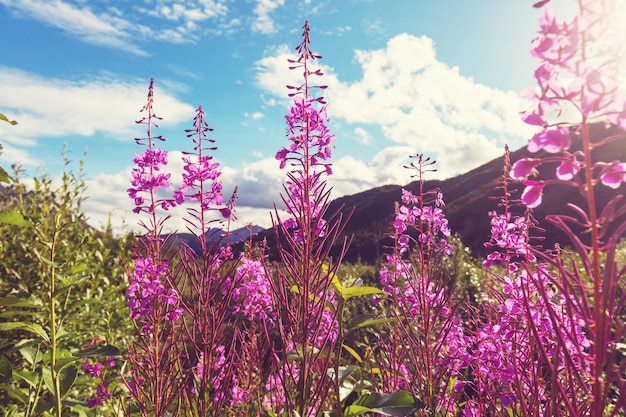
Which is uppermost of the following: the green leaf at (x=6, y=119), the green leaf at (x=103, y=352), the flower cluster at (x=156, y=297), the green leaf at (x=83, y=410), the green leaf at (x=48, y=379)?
the green leaf at (x=6, y=119)

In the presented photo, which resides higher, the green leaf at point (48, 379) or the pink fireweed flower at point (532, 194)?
the pink fireweed flower at point (532, 194)

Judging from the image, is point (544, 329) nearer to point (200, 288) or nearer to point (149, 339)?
Answer: point (200, 288)

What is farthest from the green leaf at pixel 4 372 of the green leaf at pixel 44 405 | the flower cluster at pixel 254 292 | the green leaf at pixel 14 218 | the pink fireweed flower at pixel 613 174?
the pink fireweed flower at pixel 613 174

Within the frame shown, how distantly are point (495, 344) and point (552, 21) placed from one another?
1.71 m

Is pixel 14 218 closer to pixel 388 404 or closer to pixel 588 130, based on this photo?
pixel 388 404

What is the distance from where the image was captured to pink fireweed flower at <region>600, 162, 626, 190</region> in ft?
3.22

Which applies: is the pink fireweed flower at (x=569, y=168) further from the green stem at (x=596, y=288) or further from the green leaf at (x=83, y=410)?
the green leaf at (x=83, y=410)

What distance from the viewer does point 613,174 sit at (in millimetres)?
988

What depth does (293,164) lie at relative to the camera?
195 cm

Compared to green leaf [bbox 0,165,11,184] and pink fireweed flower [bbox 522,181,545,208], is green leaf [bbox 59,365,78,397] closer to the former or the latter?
green leaf [bbox 0,165,11,184]

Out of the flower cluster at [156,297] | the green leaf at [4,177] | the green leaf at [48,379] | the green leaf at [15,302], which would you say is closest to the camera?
the green leaf at [4,177]

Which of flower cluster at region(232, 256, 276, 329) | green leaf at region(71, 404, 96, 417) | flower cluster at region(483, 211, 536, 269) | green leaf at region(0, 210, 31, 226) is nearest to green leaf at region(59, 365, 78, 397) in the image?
green leaf at region(71, 404, 96, 417)

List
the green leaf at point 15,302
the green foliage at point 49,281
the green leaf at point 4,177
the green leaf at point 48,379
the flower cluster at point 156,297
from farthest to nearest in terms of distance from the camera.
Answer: the green foliage at point 49,281 < the flower cluster at point 156,297 < the green leaf at point 48,379 < the green leaf at point 15,302 < the green leaf at point 4,177

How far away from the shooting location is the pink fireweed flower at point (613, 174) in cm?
98
